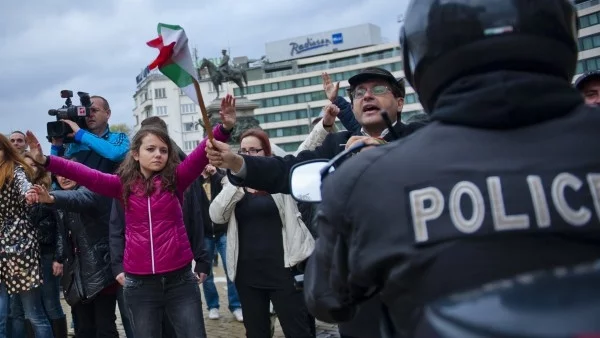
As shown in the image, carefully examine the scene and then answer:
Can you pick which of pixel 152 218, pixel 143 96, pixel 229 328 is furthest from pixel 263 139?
pixel 143 96

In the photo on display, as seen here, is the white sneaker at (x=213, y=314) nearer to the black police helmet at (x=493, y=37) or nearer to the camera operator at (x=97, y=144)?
the camera operator at (x=97, y=144)

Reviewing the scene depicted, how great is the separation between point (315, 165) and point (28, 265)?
400 centimetres

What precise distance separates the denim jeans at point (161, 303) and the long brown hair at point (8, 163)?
180 centimetres

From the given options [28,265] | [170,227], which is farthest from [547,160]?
[28,265]

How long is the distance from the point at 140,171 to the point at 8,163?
1.68 m

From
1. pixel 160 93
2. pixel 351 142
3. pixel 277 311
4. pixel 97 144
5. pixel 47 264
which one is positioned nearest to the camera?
pixel 351 142

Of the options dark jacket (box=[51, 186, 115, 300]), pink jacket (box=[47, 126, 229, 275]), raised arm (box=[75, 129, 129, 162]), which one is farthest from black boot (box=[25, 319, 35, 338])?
pink jacket (box=[47, 126, 229, 275])

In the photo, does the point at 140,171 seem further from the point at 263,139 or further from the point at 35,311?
the point at 35,311

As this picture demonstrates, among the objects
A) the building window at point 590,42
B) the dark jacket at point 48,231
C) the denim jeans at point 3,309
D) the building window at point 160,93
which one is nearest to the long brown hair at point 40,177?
the dark jacket at point 48,231

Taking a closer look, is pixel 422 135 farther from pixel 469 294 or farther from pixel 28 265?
pixel 28 265

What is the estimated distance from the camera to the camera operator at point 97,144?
5578mm

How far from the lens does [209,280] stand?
7.54 m

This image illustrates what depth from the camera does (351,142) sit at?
2.41 metres

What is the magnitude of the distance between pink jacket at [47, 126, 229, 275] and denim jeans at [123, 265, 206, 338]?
3.2 inches
